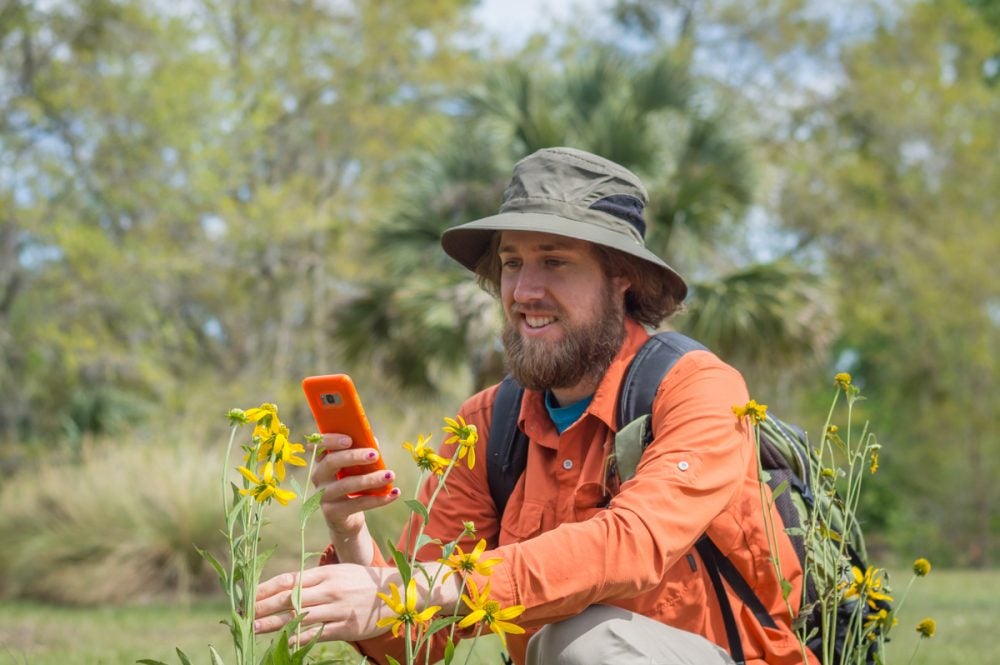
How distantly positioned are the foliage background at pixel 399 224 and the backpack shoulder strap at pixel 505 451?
7.98 metres

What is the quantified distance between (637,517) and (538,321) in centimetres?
78

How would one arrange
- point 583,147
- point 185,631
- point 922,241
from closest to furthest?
point 185,631, point 583,147, point 922,241

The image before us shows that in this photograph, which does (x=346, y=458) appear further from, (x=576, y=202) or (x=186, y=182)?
(x=186, y=182)

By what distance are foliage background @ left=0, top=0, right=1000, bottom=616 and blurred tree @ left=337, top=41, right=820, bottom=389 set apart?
0.11ft

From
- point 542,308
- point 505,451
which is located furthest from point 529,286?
point 505,451

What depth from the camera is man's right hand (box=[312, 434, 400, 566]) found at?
2498mm

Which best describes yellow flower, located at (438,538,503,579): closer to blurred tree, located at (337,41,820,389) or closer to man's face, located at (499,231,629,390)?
man's face, located at (499,231,629,390)

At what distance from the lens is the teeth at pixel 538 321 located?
2.94m

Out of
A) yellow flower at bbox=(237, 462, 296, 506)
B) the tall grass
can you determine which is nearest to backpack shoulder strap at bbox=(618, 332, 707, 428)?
yellow flower at bbox=(237, 462, 296, 506)

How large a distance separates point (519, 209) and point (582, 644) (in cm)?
101

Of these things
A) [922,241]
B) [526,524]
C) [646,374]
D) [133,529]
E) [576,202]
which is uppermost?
[576,202]

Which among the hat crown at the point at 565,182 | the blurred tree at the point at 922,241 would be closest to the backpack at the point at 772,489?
the hat crown at the point at 565,182

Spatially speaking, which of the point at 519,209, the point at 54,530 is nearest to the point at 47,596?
the point at 54,530

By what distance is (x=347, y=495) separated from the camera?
2.57 meters
